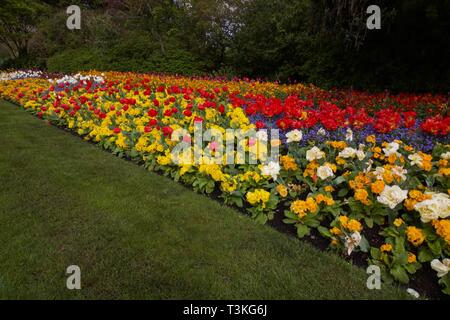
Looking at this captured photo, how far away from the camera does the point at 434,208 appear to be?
2822mm

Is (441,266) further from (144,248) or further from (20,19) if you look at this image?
(20,19)

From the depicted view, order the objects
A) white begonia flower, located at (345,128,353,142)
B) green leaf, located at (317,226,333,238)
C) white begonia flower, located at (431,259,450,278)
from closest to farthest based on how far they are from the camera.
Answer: white begonia flower, located at (431,259,450,278) < green leaf, located at (317,226,333,238) < white begonia flower, located at (345,128,353,142)

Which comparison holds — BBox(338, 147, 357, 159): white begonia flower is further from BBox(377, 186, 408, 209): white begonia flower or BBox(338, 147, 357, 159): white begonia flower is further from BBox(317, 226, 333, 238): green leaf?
BBox(317, 226, 333, 238): green leaf

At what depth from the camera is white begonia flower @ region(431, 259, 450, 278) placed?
261 centimetres

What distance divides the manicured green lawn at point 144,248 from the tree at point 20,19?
24672 millimetres

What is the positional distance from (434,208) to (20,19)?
101 feet

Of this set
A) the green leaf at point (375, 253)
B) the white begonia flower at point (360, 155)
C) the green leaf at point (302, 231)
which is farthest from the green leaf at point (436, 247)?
the white begonia flower at point (360, 155)

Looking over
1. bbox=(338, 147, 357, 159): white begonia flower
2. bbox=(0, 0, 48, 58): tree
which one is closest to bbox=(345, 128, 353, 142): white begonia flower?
bbox=(338, 147, 357, 159): white begonia flower

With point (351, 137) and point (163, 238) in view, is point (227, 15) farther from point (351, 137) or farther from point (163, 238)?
point (163, 238)

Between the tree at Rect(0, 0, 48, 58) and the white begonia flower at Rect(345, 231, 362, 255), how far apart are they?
27817 mm

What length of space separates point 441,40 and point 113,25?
16.6 metres

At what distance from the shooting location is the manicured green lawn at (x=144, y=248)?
269 centimetres

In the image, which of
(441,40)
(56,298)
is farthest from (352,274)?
(441,40)

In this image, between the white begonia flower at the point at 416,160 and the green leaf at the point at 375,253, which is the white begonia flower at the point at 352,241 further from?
the white begonia flower at the point at 416,160
